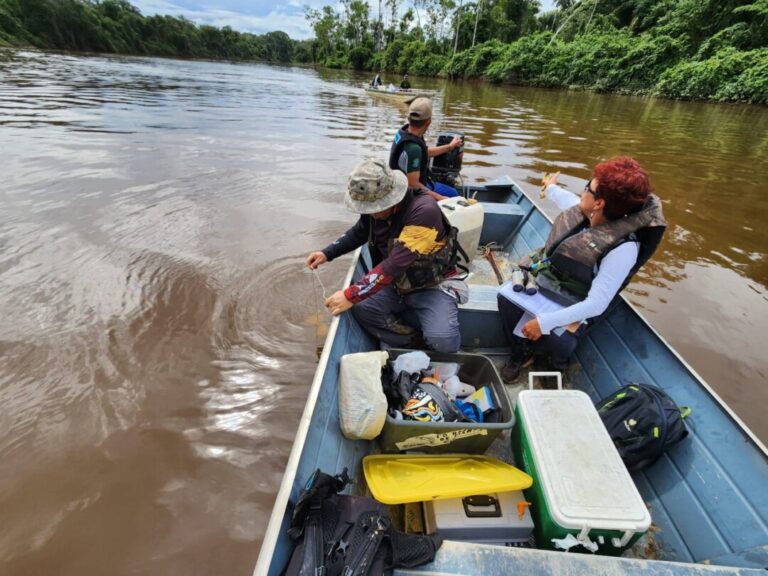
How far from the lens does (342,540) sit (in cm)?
155

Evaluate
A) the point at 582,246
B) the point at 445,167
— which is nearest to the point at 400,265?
the point at 582,246

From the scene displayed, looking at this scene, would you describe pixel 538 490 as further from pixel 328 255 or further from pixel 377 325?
pixel 328 255

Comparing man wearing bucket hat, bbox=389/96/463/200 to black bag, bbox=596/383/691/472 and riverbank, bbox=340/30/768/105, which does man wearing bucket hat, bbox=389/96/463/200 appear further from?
riverbank, bbox=340/30/768/105

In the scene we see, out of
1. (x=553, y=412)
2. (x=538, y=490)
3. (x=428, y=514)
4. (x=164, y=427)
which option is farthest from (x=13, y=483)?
(x=553, y=412)

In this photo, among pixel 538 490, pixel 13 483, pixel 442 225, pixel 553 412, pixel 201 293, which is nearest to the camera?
pixel 538 490

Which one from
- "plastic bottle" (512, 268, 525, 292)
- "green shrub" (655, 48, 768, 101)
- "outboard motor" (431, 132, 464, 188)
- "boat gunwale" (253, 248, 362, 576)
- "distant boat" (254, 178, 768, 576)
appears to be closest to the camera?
"boat gunwale" (253, 248, 362, 576)

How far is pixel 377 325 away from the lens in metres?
3.11

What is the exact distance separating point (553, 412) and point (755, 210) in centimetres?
848

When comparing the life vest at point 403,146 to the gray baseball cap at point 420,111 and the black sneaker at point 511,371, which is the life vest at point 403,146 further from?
the black sneaker at point 511,371

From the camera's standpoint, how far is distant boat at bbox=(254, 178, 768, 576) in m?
1.52

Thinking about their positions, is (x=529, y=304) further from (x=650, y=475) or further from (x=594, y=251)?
(x=650, y=475)

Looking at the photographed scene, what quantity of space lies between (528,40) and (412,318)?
40241mm

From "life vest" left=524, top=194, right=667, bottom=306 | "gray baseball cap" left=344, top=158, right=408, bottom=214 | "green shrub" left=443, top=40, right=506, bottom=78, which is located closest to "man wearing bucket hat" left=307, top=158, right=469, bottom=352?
"gray baseball cap" left=344, top=158, right=408, bottom=214

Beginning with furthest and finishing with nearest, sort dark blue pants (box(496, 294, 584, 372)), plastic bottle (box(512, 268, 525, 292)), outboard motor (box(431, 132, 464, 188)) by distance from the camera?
1. outboard motor (box(431, 132, 464, 188))
2. plastic bottle (box(512, 268, 525, 292))
3. dark blue pants (box(496, 294, 584, 372))
